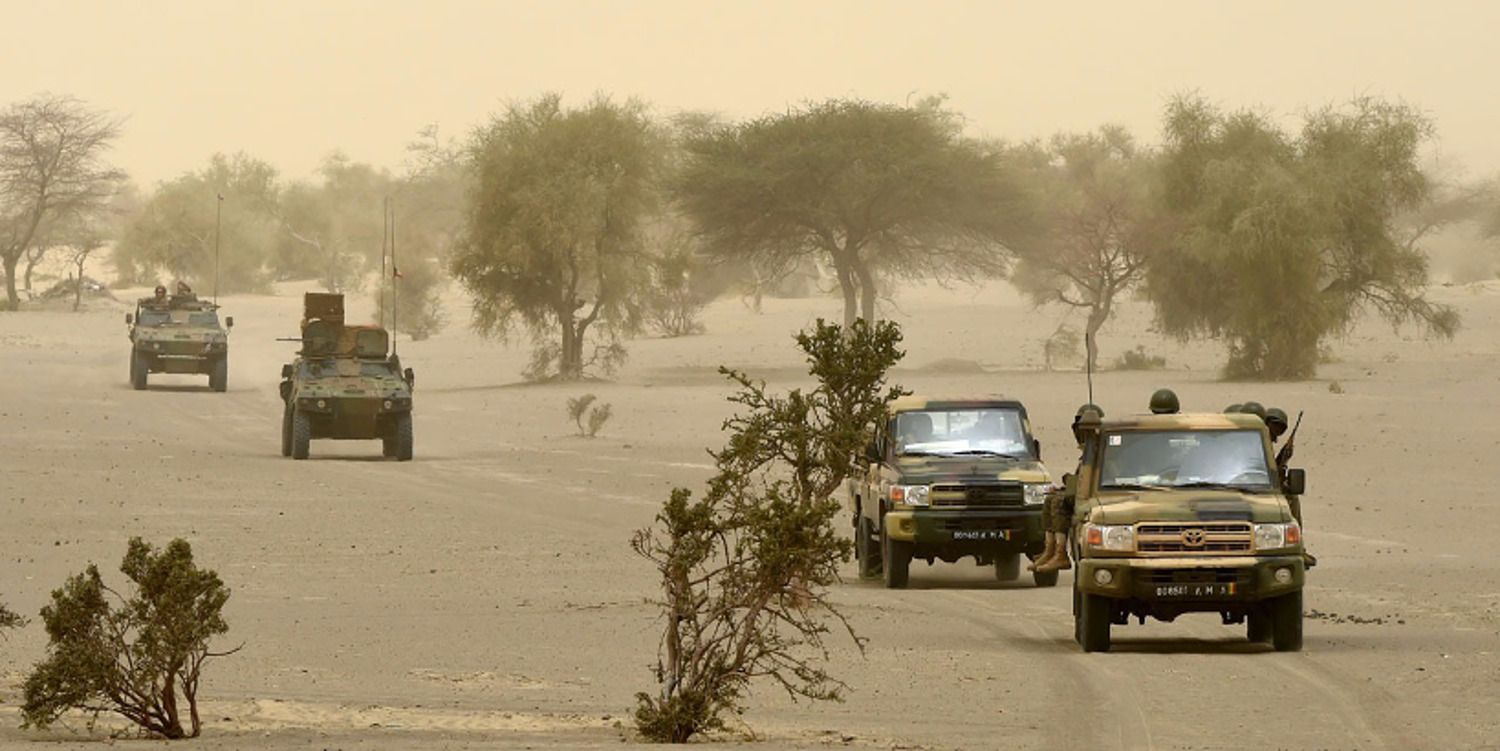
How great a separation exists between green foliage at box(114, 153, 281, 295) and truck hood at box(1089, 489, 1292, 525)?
90.8 m

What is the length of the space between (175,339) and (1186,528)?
40.4 meters

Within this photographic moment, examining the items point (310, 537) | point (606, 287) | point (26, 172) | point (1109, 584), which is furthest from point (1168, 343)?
point (1109, 584)

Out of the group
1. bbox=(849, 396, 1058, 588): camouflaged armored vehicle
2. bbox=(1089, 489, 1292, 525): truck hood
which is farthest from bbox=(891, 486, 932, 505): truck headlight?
bbox=(1089, 489, 1292, 525): truck hood

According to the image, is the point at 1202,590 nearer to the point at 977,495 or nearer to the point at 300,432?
the point at 977,495

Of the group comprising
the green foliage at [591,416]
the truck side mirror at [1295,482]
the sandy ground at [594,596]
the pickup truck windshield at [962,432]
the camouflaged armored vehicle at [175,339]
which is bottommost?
the sandy ground at [594,596]

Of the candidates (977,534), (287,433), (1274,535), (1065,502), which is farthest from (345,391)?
(1274,535)

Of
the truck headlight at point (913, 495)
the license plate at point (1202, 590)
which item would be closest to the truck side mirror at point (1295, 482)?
the license plate at point (1202, 590)

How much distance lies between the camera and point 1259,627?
52.6ft

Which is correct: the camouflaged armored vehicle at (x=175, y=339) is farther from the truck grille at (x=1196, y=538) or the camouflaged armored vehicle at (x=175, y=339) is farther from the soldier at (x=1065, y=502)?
the truck grille at (x=1196, y=538)

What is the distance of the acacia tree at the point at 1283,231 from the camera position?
54375mm

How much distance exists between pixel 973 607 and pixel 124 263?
112003 millimetres

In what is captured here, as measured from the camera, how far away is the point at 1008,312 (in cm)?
9650

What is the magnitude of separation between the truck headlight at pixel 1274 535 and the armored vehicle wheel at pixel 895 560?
16.8 ft

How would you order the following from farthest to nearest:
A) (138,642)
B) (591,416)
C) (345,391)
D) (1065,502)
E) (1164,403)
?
(591,416) < (345,391) < (1065,502) < (1164,403) < (138,642)
